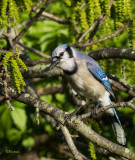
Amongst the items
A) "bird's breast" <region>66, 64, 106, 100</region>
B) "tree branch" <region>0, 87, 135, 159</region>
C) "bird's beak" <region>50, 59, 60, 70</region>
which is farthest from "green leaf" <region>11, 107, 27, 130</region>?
"tree branch" <region>0, 87, 135, 159</region>

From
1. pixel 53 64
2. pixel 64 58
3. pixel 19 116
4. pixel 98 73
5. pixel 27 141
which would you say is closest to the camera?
pixel 53 64

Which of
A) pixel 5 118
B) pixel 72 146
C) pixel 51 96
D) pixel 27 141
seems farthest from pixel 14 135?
pixel 72 146

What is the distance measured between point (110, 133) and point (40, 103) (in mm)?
1405

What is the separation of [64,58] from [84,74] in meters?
0.25

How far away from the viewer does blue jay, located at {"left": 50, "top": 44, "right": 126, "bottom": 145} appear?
315 centimetres

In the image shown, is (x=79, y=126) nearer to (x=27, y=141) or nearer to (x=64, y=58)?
(x=64, y=58)

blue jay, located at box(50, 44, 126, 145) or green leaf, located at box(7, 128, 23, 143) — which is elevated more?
blue jay, located at box(50, 44, 126, 145)

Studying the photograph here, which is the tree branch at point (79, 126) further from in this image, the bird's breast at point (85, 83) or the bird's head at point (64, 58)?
the bird's breast at point (85, 83)

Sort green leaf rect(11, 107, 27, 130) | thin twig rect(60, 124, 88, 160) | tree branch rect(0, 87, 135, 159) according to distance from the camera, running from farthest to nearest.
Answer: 1. green leaf rect(11, 107, 27, 130)
2. thin twig rect(60, 124, 88, 160)
3. tree branch rect(0, 87, 135, 159)

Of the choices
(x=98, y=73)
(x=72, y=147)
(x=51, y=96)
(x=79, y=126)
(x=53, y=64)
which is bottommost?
(x=51, y=96)

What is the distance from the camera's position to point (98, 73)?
129 inches

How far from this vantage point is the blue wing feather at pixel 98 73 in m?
3.21

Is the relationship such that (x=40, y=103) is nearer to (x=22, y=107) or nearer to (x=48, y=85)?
(x=22, y=107)

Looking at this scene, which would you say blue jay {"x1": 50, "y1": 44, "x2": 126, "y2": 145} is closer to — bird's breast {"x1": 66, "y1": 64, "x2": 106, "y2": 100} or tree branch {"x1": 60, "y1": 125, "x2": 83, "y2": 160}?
bird's breast {"x1": 66, "y1": 64, "x2": 106, "y2": 100}
